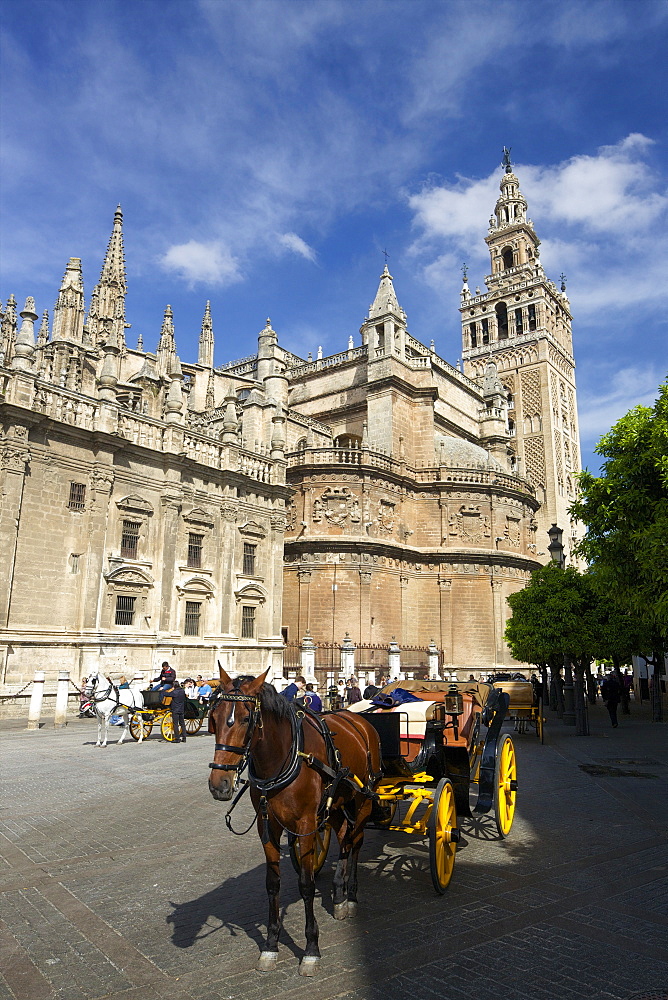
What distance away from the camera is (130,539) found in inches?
890

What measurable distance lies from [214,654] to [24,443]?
33.0 feet

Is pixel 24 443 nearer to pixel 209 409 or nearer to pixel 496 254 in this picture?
pixel 209 409

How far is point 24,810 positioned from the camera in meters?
8.40

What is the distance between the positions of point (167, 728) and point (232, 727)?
13.1 metres

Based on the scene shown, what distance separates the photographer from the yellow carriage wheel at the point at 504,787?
715 centimetres

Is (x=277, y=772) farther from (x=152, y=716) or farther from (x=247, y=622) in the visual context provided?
(x=247, y=622)

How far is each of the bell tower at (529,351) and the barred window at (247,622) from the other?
3156cm

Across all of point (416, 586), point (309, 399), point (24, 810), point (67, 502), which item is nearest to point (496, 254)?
point (309, 399)

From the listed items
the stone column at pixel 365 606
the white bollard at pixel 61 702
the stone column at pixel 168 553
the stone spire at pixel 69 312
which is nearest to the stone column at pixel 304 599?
the stone column at pixel 365 606

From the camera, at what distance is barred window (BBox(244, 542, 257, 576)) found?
88.3 ft

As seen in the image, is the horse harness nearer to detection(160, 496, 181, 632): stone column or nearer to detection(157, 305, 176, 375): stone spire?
detection(160, 496, 181, 632): stone column

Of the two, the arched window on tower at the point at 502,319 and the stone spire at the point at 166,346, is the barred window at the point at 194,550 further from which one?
the arched window on tower at the point at 502,319

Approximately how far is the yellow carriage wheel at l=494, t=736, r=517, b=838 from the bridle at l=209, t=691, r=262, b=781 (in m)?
3.59

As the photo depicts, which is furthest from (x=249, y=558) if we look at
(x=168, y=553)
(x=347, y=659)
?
(x=347, y=659)
